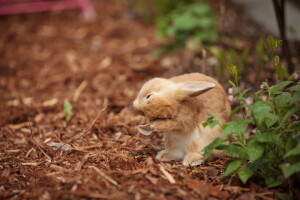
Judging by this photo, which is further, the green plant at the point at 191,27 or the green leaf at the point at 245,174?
the green plant at the point at 191,27

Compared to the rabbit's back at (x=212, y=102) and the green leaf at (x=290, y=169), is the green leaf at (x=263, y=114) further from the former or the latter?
the rabbit's back at (x=212, y=102)

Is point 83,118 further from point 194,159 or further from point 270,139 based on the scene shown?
point 270,139

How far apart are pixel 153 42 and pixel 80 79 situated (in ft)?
5.43

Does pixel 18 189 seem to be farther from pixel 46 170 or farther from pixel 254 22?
pixel 254 22

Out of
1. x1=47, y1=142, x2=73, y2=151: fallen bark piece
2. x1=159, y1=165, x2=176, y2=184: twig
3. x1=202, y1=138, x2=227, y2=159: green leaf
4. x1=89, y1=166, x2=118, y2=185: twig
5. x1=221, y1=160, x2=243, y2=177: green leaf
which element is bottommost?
x1=47, y1=142, x2=73, y2=151: fallen bark piece

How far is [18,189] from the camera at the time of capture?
261cm

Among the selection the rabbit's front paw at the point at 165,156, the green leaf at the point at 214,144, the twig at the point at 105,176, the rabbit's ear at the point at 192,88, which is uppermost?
the rabbit's ear at the point at 192,88

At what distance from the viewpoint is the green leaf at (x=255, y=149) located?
232cm

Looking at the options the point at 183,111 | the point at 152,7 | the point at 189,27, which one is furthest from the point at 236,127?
the point at 152,7

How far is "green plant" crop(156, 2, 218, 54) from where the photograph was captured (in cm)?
506

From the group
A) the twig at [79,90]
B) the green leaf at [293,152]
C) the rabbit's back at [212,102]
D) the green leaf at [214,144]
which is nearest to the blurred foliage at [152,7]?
the twig at [79,90]

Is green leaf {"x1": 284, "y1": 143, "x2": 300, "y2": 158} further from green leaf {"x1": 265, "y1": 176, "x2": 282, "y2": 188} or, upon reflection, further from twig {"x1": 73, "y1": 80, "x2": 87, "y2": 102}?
twig {"x1": 73, "y1": 80, "x2": 87, "y2": 102}

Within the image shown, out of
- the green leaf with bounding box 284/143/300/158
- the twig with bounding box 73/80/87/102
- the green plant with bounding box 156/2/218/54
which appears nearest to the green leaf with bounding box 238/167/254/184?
the green leaf with bounding box 284/143/300/158

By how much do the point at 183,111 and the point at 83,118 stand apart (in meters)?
1.41
